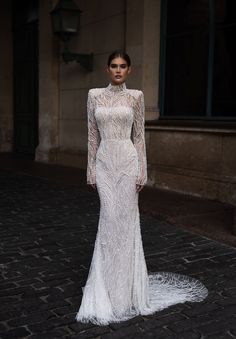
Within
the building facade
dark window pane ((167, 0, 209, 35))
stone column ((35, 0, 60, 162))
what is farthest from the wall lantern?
dark window pane ((167, 0, 209, 35))

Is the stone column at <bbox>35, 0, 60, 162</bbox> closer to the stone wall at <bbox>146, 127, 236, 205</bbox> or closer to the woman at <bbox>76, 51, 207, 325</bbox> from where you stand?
the stone wall at <bbox>146, 127, 236, 205</bbox>

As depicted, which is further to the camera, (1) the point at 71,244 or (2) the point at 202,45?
(2) the point at 202,45

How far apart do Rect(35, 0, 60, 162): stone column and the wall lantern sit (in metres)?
1.54

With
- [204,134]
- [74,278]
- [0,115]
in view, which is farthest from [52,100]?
[74,278]

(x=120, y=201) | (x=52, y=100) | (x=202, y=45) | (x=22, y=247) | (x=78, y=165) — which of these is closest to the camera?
(x=120, y=201)

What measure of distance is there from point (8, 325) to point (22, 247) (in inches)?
76.7

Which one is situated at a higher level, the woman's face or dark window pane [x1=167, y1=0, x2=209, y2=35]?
dark window pane [x1=167, y1=0, x2=209, y2=35]

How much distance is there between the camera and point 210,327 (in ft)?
11.2

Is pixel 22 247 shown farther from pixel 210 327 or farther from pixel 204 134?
pixel 204 134

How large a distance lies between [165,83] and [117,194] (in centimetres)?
600

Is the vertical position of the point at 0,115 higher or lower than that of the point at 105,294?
higher

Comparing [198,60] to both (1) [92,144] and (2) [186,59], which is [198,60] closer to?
(2) [186,59]

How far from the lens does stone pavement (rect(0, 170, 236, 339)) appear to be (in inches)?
134

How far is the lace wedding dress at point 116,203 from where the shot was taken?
352 centimetres
